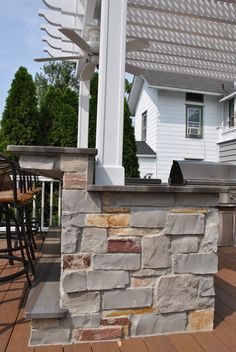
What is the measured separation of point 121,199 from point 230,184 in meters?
4.03

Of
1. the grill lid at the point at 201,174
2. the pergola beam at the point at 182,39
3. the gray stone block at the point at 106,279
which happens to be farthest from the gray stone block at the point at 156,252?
the grill lid at the point at 201,174

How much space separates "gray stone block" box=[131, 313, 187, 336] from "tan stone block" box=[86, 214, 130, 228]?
526mm

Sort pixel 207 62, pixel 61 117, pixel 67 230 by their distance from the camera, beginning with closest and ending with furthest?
pixel 67 230
pixel 207 62
pixel 61 117

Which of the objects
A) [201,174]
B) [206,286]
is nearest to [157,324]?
[206,286]

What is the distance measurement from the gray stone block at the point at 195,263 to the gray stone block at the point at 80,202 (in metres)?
0.54

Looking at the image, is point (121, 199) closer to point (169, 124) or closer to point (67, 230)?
point (67, 230)

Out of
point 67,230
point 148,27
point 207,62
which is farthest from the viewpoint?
point 207,62

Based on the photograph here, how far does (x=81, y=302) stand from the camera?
1.74 m

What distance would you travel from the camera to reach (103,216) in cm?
177

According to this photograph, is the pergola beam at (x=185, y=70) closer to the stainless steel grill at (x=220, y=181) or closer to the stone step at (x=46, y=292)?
the stainless steel grill at (x=220, y=181)

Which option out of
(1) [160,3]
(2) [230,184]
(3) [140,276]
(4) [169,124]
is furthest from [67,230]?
(4) [169,124]

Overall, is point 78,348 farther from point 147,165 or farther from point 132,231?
point 147,165

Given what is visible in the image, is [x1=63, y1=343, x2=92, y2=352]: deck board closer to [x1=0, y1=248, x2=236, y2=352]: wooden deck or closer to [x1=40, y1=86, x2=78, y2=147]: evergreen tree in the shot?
[x1=0, y1=248, x2=236, y2=352]: wooden deck

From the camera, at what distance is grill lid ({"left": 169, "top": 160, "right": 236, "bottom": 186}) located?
5406 mm
